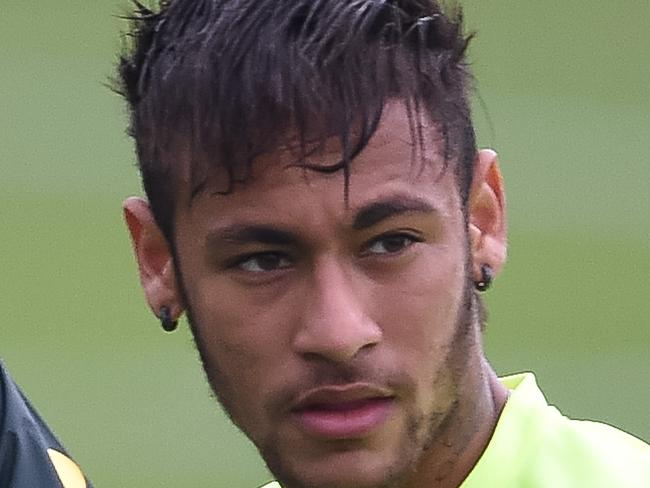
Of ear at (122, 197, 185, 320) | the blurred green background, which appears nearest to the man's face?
ear at (122, 197, 185, 320)

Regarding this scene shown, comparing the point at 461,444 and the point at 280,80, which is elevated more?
the point at 280,80

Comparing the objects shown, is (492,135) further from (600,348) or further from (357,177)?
(357,177)

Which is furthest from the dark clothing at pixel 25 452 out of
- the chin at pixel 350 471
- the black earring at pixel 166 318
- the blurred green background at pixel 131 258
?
the blurred green background at pixel 131 258

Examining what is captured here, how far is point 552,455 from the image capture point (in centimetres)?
144

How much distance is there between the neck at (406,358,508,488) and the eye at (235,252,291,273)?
0.21 meters

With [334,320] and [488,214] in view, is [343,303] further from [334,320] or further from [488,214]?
[488,214]

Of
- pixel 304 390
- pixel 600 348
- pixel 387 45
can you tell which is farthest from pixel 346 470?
pixel 600 348

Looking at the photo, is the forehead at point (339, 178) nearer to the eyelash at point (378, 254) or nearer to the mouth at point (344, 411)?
the eyelash at point (378, 254)

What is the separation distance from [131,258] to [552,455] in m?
1.40

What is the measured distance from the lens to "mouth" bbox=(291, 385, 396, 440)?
133cm

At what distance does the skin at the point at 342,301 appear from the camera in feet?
4.37

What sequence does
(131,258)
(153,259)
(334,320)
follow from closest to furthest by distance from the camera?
(334,320) < (153,259) < (131,258)

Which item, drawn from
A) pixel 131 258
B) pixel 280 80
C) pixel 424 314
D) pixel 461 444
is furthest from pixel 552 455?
pixel 131 258

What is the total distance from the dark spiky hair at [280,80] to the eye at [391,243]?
68 mm
